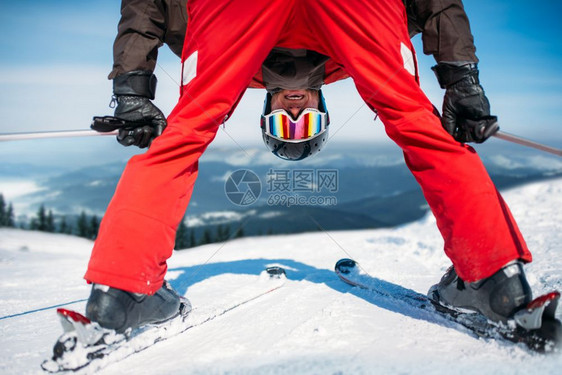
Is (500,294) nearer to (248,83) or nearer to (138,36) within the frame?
(248,83)

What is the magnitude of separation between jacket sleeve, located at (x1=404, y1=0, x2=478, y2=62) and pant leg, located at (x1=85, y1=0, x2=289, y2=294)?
0.58 meters

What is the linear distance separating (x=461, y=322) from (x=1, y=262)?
4310 mm

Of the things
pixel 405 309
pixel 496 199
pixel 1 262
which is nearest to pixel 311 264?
pixel 405 309

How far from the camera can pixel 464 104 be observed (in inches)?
52.9

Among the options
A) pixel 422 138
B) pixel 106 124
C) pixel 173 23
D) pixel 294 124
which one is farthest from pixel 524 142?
pixel 106 124

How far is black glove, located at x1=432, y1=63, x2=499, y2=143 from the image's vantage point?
1.31 meters

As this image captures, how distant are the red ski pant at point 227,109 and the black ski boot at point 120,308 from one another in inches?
2.2

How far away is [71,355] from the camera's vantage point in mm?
1033

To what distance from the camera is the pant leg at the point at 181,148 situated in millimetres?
1106

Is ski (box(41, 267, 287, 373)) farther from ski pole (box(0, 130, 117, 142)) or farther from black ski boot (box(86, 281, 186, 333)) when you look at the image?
ski pole (box(0, 130, 117, 142))

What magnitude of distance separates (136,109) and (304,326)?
3.50 feet

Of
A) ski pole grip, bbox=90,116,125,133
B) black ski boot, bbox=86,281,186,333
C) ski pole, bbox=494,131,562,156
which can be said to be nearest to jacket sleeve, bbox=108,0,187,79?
ski pole grip, bbox=90,116,125,133

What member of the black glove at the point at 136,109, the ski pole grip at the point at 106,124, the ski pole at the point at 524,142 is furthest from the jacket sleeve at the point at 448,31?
the ski pole grip at the point at 106,124

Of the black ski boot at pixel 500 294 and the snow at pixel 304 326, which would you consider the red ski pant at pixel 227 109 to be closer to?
the black ski boot at pixel 500 294
